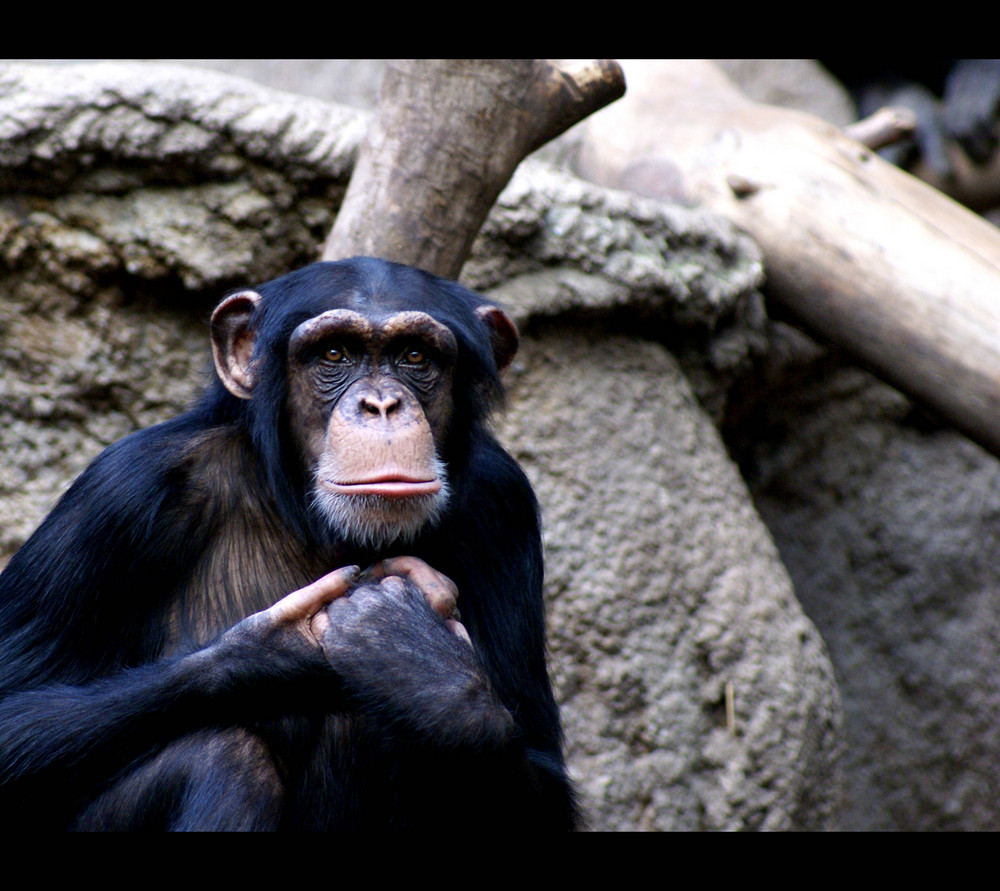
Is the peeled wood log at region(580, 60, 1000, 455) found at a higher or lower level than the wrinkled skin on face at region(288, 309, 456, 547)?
lower

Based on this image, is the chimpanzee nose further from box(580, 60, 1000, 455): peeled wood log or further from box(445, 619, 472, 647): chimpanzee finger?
box(580, 60, 1000, 455): peeled wood log

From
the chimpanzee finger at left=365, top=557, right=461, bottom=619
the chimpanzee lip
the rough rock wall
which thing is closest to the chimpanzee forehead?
the chimpanzee lip

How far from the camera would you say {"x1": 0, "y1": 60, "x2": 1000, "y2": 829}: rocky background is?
3732mm

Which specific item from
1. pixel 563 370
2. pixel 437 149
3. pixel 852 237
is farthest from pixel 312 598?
pixel 852 237

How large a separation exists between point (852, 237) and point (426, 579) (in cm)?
273

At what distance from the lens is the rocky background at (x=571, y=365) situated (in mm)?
A: 3732

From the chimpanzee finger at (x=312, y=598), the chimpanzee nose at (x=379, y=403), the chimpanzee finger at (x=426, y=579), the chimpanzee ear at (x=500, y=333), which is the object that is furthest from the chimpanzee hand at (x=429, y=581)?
the chimpanzee ear at (x=500, y=333)

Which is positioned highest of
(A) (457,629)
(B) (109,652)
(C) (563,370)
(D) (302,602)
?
(D) (302,602)

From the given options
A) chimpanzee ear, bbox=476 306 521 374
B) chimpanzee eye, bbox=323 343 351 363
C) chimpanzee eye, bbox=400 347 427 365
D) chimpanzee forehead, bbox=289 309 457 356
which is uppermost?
chimpanzee forehead, bbox=289 309 457 356

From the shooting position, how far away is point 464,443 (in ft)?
9.82

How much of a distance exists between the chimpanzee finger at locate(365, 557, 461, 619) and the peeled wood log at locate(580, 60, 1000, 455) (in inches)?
100

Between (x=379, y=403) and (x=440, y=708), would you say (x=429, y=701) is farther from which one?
(x=379, y=403)

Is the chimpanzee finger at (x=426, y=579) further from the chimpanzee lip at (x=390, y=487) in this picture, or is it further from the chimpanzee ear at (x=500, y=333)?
the chimpanzee ear at (x=500, y=333)

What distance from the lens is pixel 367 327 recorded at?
2.70 m
